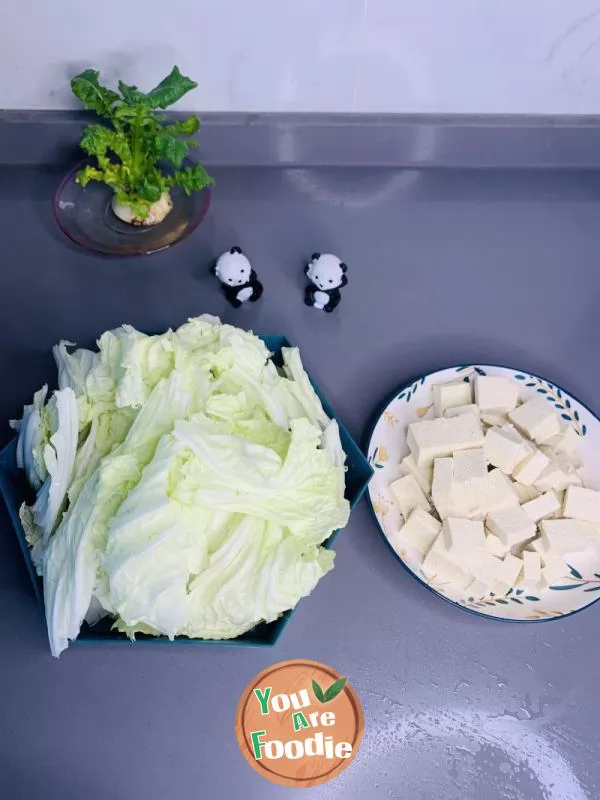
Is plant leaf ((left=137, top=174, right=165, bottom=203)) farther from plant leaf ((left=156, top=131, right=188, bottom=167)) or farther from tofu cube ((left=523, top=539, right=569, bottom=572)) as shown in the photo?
tofu cube ((left=523, top=539, right=569, bottom=572))

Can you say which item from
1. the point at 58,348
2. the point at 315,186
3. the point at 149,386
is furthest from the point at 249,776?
the point at 315,186

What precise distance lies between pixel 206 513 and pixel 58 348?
0.41 m

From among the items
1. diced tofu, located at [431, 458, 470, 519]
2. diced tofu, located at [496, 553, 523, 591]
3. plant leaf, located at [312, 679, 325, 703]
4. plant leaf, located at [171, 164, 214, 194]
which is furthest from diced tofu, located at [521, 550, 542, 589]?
plant leaf, located at [171, 164, 214, 194]

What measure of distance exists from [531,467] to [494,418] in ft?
0.35

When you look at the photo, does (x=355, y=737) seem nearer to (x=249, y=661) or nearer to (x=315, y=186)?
(x=249, y=661)

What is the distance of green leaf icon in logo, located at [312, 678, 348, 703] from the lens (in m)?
0.95

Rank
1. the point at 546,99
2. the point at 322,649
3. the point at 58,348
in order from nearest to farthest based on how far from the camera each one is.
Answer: the point at 322,649
the point at 58,348
the point at 546,99

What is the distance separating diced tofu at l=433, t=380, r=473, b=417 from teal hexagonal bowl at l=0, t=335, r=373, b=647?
0.65 ft

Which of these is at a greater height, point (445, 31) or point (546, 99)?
point (445, 31)

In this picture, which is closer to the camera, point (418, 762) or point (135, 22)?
point (418, 762)

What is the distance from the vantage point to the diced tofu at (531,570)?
0.99 meters

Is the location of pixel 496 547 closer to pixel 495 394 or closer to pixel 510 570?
pixel 510 570

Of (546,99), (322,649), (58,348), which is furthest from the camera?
(546,99)

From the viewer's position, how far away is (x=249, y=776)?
2.97 ft
